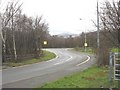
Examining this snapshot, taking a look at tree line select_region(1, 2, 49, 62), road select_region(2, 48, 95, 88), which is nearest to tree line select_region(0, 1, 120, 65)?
tree line select_region(1, 2, 49, 62)

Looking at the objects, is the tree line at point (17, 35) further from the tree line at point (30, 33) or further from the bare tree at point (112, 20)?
the bare tree at point (112, 20)

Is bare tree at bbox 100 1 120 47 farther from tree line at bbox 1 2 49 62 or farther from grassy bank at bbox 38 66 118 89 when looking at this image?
tree line at bbox 1 2 49 62

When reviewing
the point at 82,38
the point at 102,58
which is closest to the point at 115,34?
the point at 102,58

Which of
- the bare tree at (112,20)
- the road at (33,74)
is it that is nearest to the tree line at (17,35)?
the road at (33,74)

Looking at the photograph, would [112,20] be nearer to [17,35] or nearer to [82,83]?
[82,83]

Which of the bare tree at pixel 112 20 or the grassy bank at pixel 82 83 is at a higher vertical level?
the bare tree at pixel 112 20

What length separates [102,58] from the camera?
28.1 meters

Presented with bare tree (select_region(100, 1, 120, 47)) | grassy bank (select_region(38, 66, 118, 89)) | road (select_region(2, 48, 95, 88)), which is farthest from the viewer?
bare tree (select_region(100, 1, 120, 47))

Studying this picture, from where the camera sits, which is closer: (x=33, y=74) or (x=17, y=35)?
(x=33, y=74)

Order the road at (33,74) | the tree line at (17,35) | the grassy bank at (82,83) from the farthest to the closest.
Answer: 1. the tree line at (17,35)
2. the road at (33,74)
3. the grassy bank at (82,83)

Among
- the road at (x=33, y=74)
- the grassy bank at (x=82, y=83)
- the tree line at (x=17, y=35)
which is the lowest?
the road at (x=33, y=74)

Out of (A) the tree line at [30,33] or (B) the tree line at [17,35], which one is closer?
(A) the tree line at [30,33]

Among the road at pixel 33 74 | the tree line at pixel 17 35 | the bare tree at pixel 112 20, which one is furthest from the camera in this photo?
the tree line at pixel 17 35

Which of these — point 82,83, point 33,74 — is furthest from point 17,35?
point 82,83
